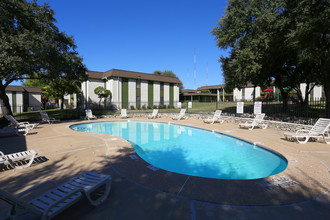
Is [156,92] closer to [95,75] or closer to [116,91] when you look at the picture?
[116,91]

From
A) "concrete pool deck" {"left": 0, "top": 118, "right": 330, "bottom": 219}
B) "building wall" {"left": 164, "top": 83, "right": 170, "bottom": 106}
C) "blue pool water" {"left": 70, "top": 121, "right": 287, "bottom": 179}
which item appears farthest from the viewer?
"building wall" {"left": 164, "top": 83, "right": 170, "bottom": 106}

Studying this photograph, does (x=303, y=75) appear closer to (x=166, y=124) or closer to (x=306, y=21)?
(x=306, y=21)

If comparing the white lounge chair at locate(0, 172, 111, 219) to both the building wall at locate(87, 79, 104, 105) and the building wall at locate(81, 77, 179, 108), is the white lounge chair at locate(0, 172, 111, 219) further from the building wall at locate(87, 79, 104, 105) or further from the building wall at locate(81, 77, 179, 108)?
the building wall at locate(87, 79, 104, 105)

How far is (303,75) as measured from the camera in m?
15.6

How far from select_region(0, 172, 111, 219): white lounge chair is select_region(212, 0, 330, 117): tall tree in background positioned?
11567mm

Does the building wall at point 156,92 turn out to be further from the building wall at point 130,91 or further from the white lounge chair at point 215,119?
the white lounge chair at point 215,119

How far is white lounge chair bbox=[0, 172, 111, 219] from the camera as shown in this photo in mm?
1965

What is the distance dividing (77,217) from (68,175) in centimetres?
168

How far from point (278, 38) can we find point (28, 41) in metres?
16.5

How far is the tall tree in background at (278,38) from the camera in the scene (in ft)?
29.0

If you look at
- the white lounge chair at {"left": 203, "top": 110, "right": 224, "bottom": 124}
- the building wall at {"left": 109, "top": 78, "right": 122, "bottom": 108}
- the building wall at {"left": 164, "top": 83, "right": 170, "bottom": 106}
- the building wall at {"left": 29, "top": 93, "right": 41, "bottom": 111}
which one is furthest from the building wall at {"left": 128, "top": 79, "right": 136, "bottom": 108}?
the building wall at {"left": 29, "top": 93, "right": 41, "bottom": 111}

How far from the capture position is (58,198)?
2.37 m

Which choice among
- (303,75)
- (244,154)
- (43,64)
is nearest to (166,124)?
(244,154)

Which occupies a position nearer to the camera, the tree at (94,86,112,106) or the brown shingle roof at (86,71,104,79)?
the tree at (94,86,112,106)
